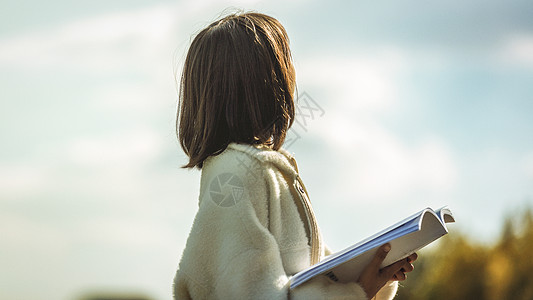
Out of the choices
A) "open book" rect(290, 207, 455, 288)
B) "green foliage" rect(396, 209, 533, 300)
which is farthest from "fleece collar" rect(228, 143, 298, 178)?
"green foliage" rect(396, 209, 533, 300)

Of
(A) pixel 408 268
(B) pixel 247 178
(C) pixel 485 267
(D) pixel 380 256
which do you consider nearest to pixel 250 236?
(B) pixel 247 178

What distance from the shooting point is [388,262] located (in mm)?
1872

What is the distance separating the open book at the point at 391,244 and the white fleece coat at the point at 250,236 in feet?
0.13

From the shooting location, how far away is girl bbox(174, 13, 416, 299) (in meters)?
1.76

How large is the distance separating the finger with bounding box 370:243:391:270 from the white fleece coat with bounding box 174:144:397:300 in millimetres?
76

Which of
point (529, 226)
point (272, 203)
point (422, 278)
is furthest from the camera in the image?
A: point (422, 278)

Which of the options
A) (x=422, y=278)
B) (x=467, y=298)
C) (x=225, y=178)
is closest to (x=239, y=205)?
(x=225, y=178)

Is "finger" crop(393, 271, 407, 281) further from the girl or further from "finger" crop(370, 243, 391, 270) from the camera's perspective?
"finger" crop(370, 243, 391, 270)

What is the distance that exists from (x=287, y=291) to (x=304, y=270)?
7cm

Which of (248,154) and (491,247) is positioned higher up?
(248,154)

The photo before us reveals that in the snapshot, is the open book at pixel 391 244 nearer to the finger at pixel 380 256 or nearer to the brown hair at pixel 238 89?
the finger at pixel 380 256

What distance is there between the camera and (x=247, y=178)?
6.06 feet

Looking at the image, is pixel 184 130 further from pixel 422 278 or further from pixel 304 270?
pixel 422 278

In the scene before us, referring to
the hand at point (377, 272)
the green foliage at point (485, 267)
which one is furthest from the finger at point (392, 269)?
the green foliage at point (485, 267)
